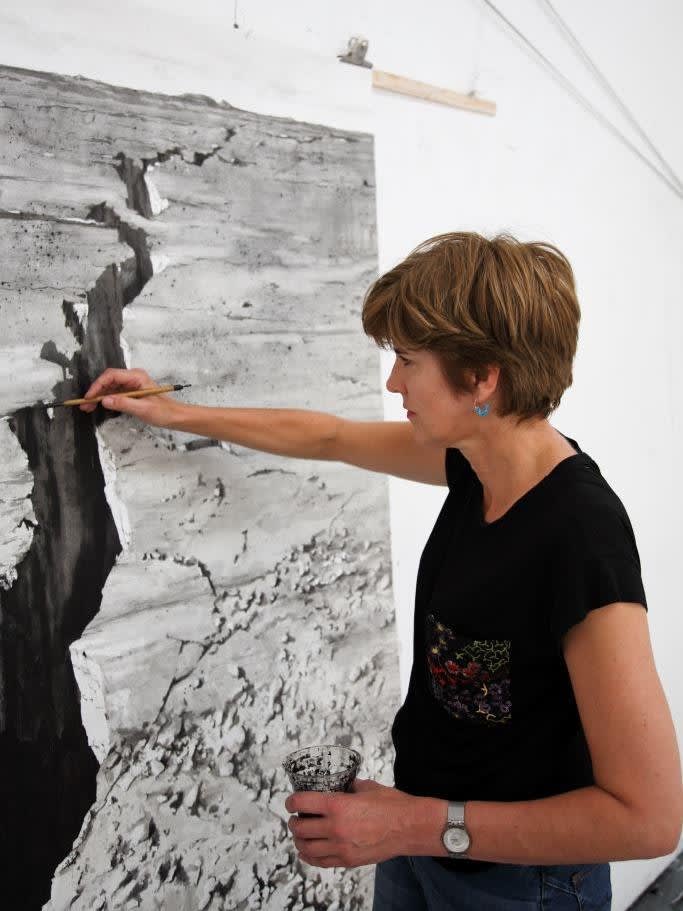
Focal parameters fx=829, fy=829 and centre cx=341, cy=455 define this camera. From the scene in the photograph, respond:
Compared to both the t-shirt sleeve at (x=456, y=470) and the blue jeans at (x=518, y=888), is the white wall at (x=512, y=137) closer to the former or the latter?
the t-shirt sleeve at (x=456, y=470)

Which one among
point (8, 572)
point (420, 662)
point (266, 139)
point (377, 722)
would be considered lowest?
point (377, 722)

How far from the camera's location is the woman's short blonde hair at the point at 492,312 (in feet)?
2.97

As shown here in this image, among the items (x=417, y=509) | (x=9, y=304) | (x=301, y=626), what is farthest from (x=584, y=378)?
(x=9, y=304)

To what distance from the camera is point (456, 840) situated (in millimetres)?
887

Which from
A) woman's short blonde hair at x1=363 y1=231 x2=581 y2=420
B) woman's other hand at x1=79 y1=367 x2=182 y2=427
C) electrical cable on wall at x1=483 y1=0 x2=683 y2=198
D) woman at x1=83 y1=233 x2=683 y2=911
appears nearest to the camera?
woman at x1=83 y1=233 x2=683 y2=911

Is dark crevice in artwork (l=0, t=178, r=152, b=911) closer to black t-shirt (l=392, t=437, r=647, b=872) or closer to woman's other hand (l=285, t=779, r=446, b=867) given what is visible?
woman's other hand (l=285, t=779, r=446, b=867)

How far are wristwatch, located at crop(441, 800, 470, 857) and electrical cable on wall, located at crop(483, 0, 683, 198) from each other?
4.60 ft

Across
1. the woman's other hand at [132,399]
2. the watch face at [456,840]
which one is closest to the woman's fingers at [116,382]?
the woman's other hand at [132,399]

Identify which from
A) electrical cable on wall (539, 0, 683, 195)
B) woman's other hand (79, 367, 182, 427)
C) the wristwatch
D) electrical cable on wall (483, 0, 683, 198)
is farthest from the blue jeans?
electrical cable on wall (539, 0, 683, 195)

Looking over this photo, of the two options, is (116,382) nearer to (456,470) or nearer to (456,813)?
(456,470)

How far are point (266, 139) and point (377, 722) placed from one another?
92 cm

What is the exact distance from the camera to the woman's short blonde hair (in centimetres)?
91

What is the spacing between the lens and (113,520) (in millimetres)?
1052

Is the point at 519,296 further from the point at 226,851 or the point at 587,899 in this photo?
the point at 226,851
